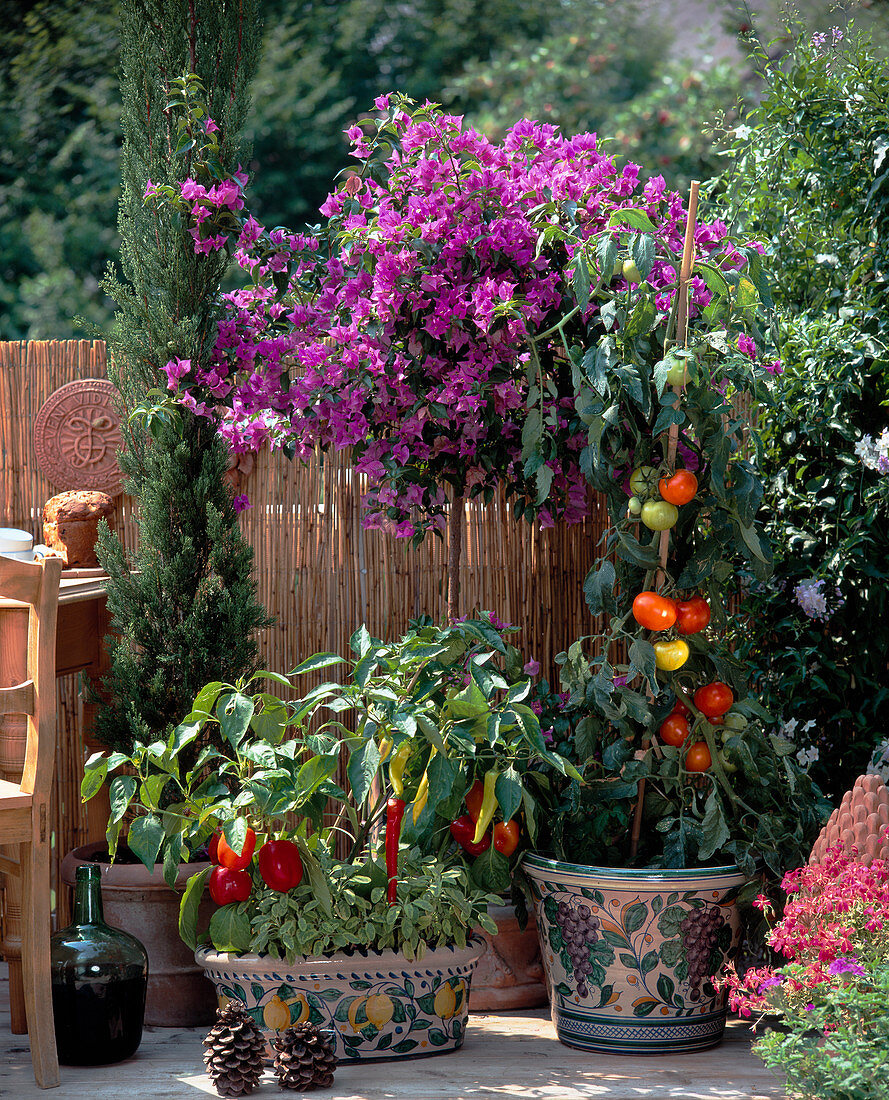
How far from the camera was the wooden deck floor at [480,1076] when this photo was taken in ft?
6.42

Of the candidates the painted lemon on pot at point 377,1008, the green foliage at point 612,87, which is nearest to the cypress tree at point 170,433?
the painted lemon on pot at point 377,1008

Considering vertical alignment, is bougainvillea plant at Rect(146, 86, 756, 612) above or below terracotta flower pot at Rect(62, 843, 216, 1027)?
above

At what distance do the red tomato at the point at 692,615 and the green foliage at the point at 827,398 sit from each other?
46 centimetres

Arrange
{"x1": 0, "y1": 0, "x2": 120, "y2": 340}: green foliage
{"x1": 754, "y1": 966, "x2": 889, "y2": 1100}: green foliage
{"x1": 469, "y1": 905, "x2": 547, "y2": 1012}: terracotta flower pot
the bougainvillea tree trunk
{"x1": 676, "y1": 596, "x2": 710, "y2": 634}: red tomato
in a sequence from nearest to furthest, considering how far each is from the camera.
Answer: {"x1": 754, "y1": 966, "x2": 889, "y2": 1100}: green foliage, {"x1": 676, "y1": 596, "x2": 710, "y2": 634}: red tomato, {"x1": 469, "y1": 905, "x2": 547, "y2": 1012}: terracotta flower pot, the bougainvillea tree trunk, {"x1": 0, "y1": 0, "x2": 120, "y2": 340}: green foliage

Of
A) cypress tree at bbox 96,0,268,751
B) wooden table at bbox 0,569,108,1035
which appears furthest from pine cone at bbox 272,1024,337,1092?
cypress tree at bbox 96,0,268,751

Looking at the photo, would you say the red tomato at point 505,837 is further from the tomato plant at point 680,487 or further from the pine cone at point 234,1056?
the tomato plant at point 680,487

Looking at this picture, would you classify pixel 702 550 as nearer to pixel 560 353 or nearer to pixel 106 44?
pixel 560 353

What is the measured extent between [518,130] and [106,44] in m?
9.40

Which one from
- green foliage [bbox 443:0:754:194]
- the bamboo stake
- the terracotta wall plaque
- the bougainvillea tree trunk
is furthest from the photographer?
green foliage [bbox 443:0:754:194]

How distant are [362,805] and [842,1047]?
2.97 ft

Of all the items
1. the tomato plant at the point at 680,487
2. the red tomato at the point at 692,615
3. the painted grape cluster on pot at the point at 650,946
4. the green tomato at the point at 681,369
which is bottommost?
the painted grape cluster on pot at the point at 650,946

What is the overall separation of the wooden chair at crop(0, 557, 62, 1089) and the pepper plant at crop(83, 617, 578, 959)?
13cm

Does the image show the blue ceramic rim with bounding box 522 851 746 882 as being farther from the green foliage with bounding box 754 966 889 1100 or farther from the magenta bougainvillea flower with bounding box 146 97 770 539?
the magenta bougainvillea flower with bounding box 146 97 770 539

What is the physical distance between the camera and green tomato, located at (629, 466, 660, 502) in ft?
7.02
